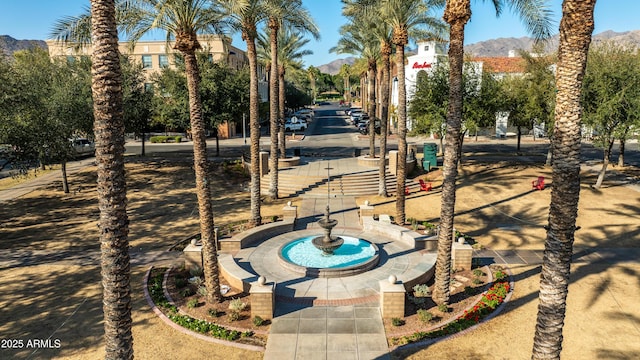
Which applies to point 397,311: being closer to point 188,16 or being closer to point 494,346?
point 494,346

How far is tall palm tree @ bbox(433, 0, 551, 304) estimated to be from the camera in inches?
480

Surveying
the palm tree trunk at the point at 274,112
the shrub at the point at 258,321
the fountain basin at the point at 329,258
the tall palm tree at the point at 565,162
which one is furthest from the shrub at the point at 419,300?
the palm tree trunk at the point at 274,112

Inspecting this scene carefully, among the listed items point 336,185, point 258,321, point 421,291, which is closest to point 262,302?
point 258,321

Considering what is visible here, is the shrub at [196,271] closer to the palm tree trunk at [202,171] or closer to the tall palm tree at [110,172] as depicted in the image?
the palm tree trunk at [202,171]

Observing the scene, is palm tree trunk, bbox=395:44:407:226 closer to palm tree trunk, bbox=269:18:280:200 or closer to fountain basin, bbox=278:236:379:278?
fountain basin, bbox=278:236:379:278

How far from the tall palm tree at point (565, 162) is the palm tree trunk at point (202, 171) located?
9.70 m

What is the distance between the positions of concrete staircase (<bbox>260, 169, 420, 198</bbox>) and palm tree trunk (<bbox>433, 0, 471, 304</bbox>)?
15.0 meters

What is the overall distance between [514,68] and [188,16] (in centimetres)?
5684

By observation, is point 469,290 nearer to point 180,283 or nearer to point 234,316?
point 234,316

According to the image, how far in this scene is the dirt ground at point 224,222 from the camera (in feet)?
35.9

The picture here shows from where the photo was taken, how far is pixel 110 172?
656 cm

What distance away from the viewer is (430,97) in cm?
3112

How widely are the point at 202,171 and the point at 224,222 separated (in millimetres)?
9948

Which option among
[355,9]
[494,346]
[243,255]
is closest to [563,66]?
[494,346]
